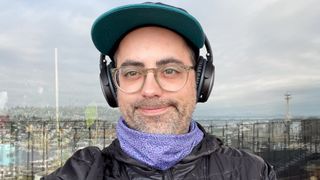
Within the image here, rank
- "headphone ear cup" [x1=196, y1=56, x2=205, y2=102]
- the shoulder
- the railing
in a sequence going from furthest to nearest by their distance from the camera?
the railing
"headphone ear cup" [x1=196, y1=56, x2=205, y2=102]
the shoulder

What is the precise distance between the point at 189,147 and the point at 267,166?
0.22 metres

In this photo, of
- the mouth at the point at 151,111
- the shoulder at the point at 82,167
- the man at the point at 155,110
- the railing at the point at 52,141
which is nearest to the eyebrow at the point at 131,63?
the man at the point at 155,110

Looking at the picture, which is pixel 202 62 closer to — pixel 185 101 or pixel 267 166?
pixel 185 101

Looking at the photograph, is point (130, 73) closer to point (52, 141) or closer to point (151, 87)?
point (151, 87)

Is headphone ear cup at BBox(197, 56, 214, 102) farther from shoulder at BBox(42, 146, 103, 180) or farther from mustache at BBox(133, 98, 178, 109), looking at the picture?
shoulder at BBox(42, 146, 103, 180)

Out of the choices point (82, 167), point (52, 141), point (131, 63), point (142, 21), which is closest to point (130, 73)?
point (131, 63)

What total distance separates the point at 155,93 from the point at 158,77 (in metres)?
0.04

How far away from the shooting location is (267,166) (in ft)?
3.19

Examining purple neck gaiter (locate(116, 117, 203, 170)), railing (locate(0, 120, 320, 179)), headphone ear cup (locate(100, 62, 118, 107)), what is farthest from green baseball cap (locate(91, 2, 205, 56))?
railing (locate(0, 120, 320, 179))

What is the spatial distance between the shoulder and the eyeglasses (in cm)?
17

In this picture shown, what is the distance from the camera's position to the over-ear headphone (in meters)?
1.02

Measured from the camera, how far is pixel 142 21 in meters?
0.90

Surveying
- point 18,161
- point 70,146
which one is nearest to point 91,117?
point 70,146

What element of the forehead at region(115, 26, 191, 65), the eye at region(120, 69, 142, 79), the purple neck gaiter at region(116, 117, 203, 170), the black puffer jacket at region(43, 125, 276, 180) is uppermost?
the forehead at region(115, 26, 191, 65)
